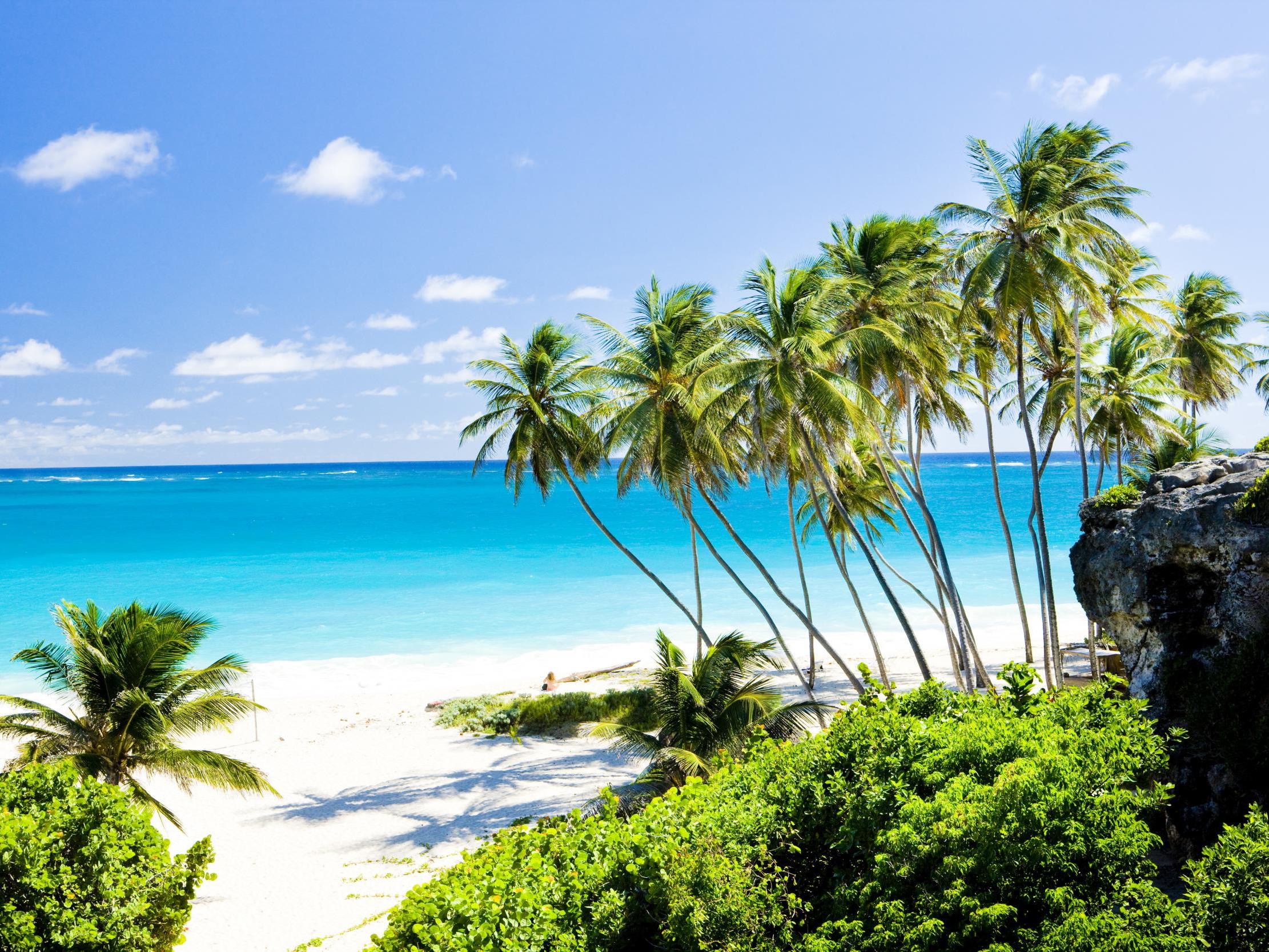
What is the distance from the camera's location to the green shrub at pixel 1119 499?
11.0m

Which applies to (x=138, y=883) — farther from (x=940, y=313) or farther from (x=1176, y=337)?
(x=1176, y=337)

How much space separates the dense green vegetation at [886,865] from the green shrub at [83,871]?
4284 mm

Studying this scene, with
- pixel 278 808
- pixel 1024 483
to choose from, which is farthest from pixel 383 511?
pixel 1024 483

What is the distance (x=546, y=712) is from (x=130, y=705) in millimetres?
11169

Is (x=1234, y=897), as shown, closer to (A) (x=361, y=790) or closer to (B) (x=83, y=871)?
(B) (x=83, y=871)

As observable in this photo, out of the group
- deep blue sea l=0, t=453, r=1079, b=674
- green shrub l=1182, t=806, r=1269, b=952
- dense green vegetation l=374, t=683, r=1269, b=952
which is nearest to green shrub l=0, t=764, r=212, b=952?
dense green vegetation l=374, t=683, r=1269, b=952

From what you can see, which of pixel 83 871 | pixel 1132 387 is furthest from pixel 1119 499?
pixel 83 871

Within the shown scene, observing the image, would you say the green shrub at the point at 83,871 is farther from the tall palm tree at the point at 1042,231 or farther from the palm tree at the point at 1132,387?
the palm tree at the point at 1132,387

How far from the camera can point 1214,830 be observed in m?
8.66

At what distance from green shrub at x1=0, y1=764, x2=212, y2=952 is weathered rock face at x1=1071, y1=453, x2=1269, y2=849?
11.7 meters

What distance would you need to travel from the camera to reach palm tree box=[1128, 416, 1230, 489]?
812 inches

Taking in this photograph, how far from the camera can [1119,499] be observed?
11031 millimetres

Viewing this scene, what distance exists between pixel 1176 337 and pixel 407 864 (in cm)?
2739

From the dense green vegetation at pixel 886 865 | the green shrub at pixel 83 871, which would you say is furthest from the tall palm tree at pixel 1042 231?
the green shrub at pixel 83 871
